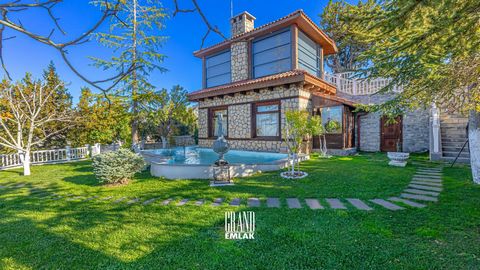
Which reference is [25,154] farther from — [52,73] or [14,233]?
[52,73]

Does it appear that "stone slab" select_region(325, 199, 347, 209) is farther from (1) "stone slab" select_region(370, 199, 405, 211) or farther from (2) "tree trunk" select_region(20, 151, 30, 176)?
(2) "tree trunk" select_region(20, 151, 30, 176)

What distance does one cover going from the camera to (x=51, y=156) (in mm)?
13117

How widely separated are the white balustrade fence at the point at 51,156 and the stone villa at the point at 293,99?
8.62 metres

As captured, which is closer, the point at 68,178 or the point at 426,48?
the point at 426,48

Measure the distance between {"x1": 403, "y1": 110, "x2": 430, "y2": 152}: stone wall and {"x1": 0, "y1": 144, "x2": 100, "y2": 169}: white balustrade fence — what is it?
19.9 meters

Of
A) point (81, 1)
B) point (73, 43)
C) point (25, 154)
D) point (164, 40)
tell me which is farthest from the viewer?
A: point (164, 40)

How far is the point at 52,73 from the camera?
15.3 metres

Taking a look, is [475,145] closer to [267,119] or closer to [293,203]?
[293,203]

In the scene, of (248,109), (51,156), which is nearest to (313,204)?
(248,109)

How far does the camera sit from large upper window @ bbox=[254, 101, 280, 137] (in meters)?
12.0

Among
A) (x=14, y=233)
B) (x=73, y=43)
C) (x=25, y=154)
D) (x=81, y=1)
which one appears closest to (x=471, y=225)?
(x=73, y=43)

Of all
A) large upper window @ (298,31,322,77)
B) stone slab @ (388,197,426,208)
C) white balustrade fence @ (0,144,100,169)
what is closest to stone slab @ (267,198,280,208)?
stone slab @ (388,197,426,208)

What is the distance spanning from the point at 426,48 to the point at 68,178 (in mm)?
10732

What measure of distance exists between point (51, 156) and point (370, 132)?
63.9 feet
